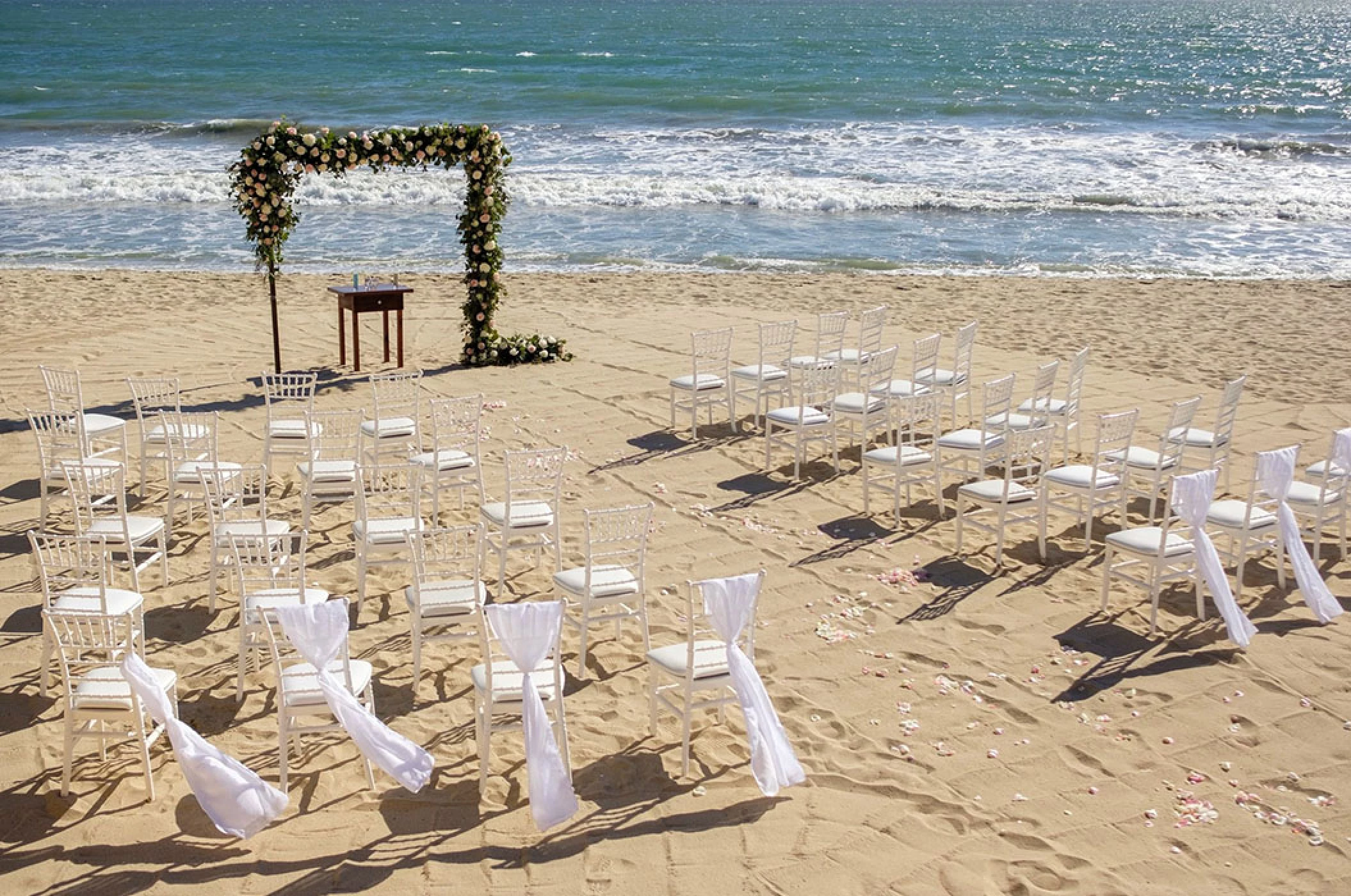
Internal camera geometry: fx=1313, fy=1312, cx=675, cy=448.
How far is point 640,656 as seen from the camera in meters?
7.92

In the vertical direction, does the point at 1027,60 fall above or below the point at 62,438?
above

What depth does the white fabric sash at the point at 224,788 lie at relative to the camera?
583 centimetres

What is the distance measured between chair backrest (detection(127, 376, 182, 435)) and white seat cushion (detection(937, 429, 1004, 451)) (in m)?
6.05

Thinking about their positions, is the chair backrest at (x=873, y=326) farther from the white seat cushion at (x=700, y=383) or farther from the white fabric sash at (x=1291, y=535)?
the white fabric sash at (x=1291, y=535)

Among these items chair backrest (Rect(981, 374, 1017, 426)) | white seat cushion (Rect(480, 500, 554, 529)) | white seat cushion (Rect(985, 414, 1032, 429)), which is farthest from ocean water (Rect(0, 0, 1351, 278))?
white seat cushion (Rect(480, 500, 554, 529))

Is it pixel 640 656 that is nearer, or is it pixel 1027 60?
pixel 640 656

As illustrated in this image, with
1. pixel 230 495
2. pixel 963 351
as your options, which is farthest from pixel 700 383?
pixel 230 495

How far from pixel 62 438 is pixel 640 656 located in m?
5.19

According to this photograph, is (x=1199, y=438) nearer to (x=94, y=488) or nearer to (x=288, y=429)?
(x=288, y=429)

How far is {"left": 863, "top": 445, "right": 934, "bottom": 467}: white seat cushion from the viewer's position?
10.3 metres

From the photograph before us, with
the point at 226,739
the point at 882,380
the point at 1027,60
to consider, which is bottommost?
the point at 226,739

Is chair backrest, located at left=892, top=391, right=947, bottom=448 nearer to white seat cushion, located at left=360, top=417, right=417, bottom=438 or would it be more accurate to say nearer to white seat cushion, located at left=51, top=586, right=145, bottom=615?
white seat cushion, located at left=360, top=417, right=417, bottom=438

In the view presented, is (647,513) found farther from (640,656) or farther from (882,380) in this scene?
(882,380)

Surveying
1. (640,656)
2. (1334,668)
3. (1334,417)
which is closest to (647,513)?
(640,656)
